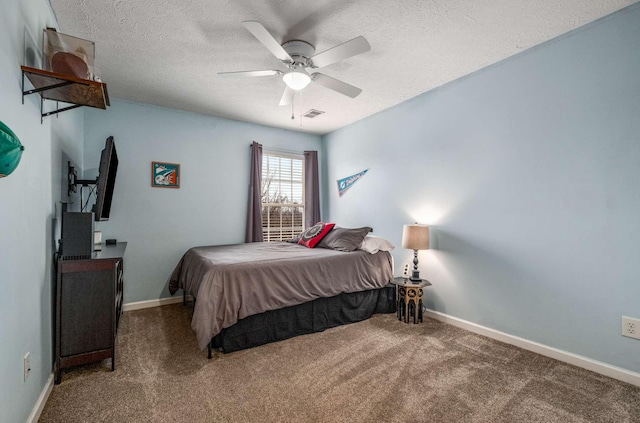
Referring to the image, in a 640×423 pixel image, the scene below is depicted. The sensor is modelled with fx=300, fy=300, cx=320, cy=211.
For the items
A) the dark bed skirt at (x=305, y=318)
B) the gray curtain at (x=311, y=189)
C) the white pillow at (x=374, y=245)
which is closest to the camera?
the dark bed skirt at (x=305, y=318)

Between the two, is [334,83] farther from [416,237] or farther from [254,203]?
[254,203]

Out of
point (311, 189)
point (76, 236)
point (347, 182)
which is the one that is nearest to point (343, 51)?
point (76, 236)

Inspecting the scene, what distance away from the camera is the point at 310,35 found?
7.88 ft

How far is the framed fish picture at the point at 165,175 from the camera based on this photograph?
390cm

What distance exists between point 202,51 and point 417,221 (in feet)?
9.46

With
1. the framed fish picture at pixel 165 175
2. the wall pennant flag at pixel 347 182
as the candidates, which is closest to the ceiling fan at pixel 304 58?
the wall pennant flag at pixel 347 182

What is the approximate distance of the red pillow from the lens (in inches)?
157

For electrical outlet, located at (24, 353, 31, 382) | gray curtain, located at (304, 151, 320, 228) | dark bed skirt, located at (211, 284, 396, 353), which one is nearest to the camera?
electrical outlet, located at (24, 353, 31, 382)

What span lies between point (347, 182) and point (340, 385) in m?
3.23

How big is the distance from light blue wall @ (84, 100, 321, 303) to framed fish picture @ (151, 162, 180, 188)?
0.05 meters

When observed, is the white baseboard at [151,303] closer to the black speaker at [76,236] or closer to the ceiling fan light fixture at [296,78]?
the black speaker at [76,236]

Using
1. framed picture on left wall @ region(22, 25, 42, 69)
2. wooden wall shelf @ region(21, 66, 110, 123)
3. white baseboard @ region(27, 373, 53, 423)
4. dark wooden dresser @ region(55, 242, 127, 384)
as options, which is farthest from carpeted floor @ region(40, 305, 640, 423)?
framed picture on left wall @ region(22, 25, 42, 69)

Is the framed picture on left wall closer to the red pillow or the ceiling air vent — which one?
the ceiling air vent

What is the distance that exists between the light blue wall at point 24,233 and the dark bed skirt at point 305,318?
117 centimetres
